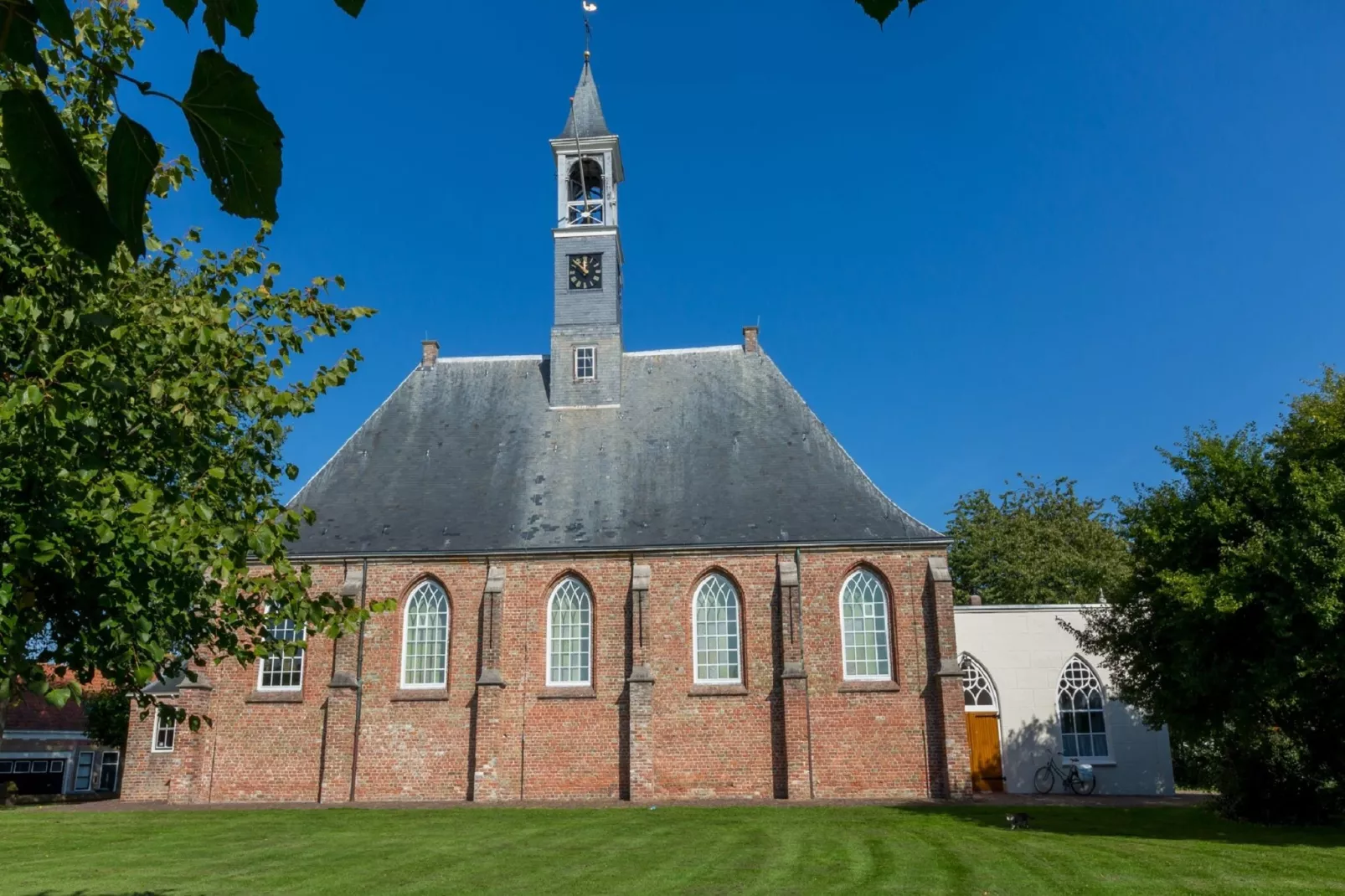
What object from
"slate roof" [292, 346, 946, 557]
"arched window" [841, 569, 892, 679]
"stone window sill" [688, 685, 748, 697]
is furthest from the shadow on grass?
"slate roof" [292, 346, 946, 557]

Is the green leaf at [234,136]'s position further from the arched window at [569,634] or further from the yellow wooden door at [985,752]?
the yellow wooden door at [985,752]

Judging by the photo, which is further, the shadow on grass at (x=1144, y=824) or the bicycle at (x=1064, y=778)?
the bicycle at (x=1064, y=778)

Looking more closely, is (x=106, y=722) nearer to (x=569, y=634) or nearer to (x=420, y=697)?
(x=420, y=697)

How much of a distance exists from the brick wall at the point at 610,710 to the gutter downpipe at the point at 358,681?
0.07 metres

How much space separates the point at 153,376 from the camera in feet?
21.3

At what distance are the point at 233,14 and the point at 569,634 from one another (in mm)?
22854

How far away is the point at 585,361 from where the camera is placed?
27.7m

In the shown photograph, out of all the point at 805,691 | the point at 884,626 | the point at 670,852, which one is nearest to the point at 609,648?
the point at 805,691

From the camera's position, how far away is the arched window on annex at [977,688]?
25531 mm

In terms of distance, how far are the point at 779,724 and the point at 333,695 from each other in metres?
10.2

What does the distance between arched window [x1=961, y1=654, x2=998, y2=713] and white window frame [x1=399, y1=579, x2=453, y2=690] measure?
1277 cm

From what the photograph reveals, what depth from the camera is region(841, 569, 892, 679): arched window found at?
914 inches

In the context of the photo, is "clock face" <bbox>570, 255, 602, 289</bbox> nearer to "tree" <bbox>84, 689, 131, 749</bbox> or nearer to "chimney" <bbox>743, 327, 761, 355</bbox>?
"chimney" <bbox>743, 327, 761, 355</bbox>

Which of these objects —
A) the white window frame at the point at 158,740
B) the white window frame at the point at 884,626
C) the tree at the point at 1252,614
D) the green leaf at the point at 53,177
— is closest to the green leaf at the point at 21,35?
the green leaf at the point at 53,177
